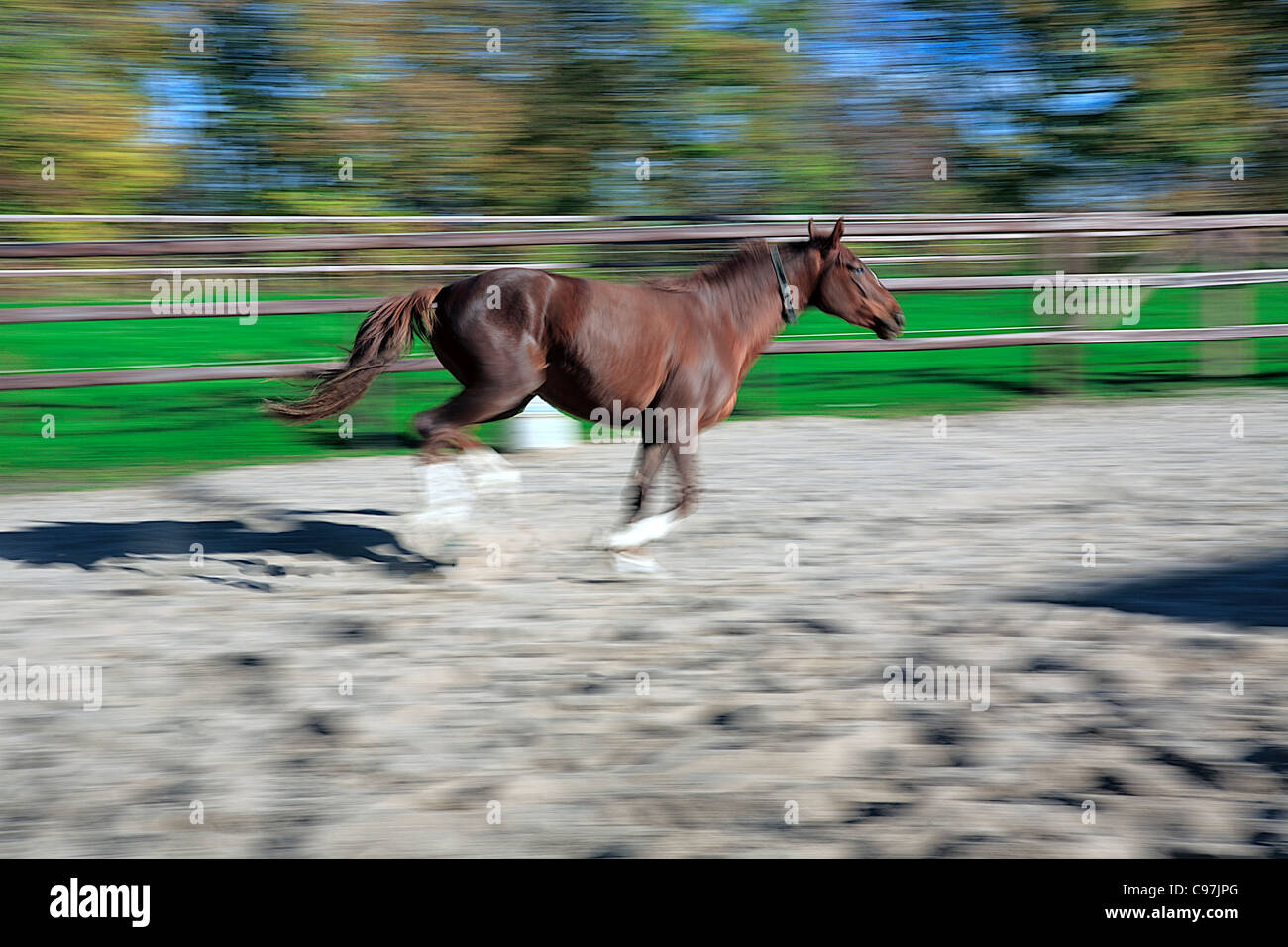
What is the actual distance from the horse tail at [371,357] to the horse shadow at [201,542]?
0.58 m

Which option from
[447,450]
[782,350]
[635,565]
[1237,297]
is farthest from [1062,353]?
[447,450]

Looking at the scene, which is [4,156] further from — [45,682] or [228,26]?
[45,682]

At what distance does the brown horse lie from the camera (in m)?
4.07

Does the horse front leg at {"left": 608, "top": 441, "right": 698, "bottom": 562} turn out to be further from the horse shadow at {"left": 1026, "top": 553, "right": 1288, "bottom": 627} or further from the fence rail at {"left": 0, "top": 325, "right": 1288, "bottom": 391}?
the fence rail at {"left": 0, "top": 325, "right": 1288, "bottom": 391}

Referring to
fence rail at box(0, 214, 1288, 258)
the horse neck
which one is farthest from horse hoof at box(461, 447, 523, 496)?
fence rail at box(0, 214, 1288, 258)

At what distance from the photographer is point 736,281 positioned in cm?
441

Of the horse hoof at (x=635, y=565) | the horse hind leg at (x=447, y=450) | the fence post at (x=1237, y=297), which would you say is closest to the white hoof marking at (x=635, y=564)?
the horse hoof at (x=635, y=565)

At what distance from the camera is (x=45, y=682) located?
313cm

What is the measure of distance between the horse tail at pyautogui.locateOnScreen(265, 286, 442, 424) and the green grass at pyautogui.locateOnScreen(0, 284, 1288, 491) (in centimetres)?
183

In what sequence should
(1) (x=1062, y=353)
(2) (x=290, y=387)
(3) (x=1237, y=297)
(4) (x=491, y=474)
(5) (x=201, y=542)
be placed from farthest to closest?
A: (3) (x=1237, y=297) < (1) (x=1062, y=353) < (2) (x=290, y=387) < (5) (x=201, y=542) < (4) (x=491, y=474)

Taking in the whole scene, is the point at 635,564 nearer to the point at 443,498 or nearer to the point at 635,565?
the point at 635,565

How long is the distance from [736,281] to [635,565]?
1.12m

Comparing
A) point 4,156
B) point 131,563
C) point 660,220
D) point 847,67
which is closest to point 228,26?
point 4,156
